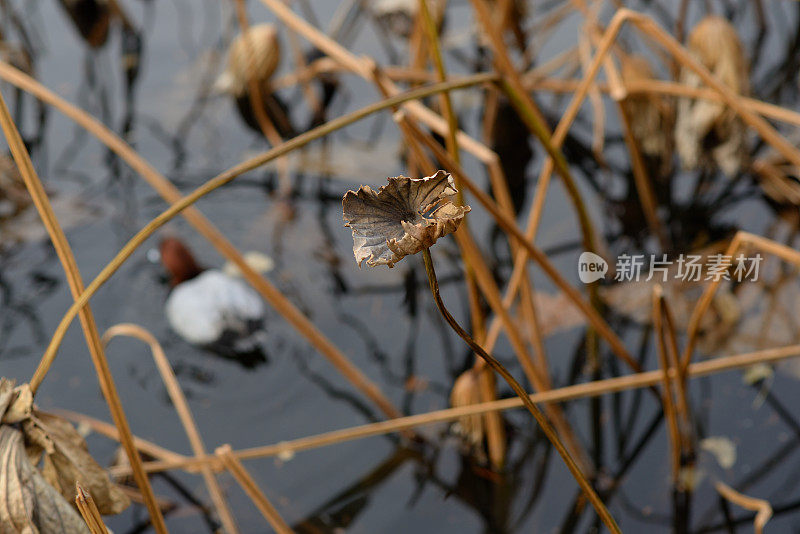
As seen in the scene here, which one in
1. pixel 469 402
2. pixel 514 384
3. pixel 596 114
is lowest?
pixel 514 384

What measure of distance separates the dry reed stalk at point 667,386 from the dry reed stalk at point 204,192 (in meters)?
0.34

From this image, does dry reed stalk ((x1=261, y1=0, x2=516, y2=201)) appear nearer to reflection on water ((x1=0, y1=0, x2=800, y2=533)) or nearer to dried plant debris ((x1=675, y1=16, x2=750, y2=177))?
reflection on water ((x1=0, y1=0, x2=800, y2=533))

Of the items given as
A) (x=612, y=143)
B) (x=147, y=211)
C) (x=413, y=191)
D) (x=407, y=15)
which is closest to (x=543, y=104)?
(x=612, y=143)

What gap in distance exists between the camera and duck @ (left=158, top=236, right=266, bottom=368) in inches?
54.6

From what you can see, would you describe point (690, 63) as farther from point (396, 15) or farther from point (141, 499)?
point (396, 15)

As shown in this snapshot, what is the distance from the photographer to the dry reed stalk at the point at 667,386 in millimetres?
830

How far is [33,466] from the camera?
1.74 feet

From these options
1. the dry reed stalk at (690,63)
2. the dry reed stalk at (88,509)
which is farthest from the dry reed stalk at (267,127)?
the dry reed stalk at (88,509)

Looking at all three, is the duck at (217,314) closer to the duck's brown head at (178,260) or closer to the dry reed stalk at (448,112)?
the duck's brown head at (178,260)

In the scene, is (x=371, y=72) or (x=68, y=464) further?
(x=371, y=72)

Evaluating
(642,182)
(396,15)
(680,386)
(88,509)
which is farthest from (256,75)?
(88,509)

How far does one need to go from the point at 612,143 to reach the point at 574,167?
0.13m

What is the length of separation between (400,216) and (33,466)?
1.19 feet

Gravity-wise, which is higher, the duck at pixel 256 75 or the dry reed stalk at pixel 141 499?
the duck at pixel 256 75
